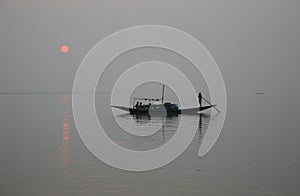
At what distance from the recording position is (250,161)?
3167 centimetres

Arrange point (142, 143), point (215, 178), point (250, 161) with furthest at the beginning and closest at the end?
point (142, 143) < point (250, 161) < point (215, 178)

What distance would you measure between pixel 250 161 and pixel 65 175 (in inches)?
607

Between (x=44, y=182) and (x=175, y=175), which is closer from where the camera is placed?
(x=44, y=182)

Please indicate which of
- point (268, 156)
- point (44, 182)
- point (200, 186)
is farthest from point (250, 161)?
point (44, 182)

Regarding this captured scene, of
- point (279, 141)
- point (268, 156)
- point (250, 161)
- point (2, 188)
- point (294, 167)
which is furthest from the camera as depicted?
point (279, 141)

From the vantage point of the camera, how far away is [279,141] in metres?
44.9

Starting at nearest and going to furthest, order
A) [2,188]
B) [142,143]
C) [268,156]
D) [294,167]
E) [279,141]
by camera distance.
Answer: [2,188] < [294,167] < [268,156] < [142,143] < [279,141]

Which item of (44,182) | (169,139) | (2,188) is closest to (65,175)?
(44,182)

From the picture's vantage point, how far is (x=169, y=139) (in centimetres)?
4512

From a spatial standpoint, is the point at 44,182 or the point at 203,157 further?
the point at 203,157

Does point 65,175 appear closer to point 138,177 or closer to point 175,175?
point 138,177

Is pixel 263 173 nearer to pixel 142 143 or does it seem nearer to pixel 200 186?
pixel 200 186

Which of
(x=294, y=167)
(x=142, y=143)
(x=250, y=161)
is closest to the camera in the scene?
(x=294, y=167)

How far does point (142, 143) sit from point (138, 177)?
1532 centimetres
